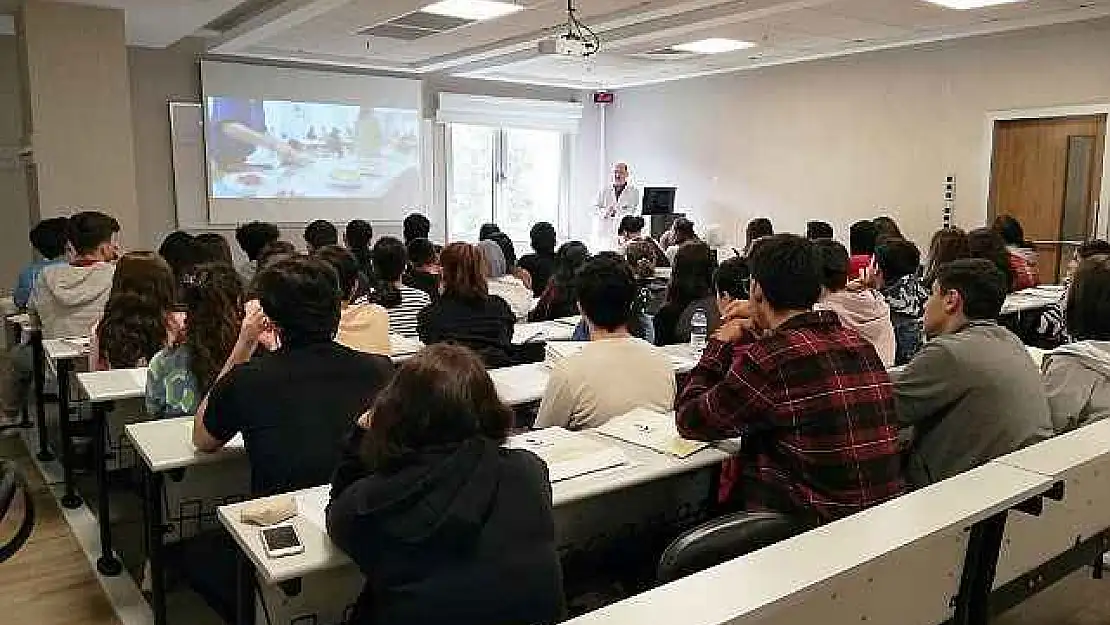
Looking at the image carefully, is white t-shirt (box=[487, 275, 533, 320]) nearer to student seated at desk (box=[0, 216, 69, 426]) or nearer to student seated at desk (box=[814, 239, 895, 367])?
student seated at desk (box=[814, 239, 895, 367])

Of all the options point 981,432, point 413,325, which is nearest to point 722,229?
point 413,325

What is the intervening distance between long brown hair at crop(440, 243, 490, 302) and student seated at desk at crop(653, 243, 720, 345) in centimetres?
98

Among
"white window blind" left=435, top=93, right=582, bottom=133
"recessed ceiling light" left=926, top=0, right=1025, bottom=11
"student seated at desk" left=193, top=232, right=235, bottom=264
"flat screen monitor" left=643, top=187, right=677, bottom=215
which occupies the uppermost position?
"recessed ceiling light" left=926, top=0, right=1025, bottom=11

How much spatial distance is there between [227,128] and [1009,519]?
8513 mm

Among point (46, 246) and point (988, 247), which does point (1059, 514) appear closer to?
point (988, 247)

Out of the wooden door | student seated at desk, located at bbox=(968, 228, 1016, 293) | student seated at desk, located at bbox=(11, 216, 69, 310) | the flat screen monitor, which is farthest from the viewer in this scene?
the flat screen monitor

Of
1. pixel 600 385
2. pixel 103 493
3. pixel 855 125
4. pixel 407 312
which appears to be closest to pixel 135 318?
pixel 103 493

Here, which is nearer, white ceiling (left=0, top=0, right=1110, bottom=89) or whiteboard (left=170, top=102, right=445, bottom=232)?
white ceiling (left=0, top=0, right=1110, bottom=89)

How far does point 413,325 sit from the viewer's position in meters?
4.37

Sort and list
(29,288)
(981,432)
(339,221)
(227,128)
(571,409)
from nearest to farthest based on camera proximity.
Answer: (981,432) < (571,409) < (29,288) < (227,128) < (339,221)

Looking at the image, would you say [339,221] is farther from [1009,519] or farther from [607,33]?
[1009,519]

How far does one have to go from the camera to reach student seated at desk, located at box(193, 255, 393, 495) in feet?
7.05

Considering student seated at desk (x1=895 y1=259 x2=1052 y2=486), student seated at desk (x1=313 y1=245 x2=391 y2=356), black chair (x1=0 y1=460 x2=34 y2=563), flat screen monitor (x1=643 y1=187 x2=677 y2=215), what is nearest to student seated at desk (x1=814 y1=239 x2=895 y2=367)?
student seated at desk (x1=895 y1=259 x2=1052 y2=486)

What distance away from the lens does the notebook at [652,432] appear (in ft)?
7.59
